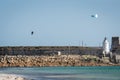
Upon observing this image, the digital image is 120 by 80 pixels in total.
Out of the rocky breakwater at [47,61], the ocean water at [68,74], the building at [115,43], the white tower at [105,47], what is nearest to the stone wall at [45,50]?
the white tower at [105,47]

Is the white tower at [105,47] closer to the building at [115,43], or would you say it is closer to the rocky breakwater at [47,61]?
the building at [115,43]

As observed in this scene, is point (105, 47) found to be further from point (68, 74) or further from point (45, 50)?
point (68, 74)

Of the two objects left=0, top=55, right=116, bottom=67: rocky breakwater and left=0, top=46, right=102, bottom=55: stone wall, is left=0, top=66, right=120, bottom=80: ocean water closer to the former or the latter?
left=0, top=55, right=116, bottom=67: rocky breakwater

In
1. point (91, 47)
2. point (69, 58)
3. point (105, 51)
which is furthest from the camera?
point (91, 47)

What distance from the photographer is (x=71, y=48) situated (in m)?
142

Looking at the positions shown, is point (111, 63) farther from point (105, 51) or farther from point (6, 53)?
point (6, 53)

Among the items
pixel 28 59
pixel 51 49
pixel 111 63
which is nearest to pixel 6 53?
pixel 51 49

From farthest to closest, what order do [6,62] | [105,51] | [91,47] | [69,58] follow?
[91,47] → [105,51] → [69,58] → [6,62]

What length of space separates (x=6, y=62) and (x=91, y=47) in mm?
43802

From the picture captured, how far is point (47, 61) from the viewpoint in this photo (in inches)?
4660

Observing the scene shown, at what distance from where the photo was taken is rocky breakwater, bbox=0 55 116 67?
362 feet

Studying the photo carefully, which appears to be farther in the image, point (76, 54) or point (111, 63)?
point (76, 54)

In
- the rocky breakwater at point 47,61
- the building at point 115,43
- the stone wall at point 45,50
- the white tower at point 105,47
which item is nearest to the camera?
the rocky breakwater at point 47,61

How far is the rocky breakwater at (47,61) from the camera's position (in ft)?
362
